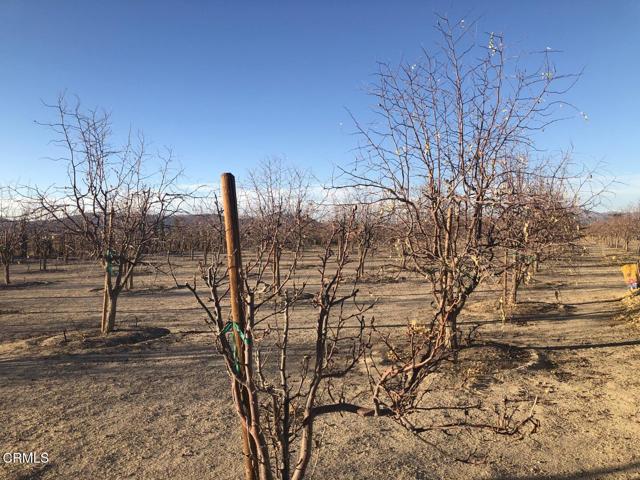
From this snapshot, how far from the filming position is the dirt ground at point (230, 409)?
3.56m

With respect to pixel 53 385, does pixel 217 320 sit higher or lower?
higher

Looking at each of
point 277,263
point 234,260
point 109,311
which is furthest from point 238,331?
point 109,311

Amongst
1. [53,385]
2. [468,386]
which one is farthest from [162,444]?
[468,386]

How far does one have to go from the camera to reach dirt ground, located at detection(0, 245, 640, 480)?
11.7ft

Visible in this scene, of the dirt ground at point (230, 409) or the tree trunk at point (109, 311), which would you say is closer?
the dirt ground at point (230, 409)

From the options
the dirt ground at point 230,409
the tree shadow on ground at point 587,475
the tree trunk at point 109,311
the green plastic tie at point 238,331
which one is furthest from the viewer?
the tree trunk at point 109,311

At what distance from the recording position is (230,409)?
4.75 metres

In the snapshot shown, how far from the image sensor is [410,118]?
5.12 m

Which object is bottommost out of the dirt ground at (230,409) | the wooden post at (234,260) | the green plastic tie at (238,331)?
the dirt ground at (230,409)

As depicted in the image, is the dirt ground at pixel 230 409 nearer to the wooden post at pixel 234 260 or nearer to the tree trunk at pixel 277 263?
the tree trunk at pixel 277 263

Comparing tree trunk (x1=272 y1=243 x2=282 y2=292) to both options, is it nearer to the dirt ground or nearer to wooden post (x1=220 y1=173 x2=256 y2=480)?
wooden post (x1=220 y1=173 x2=256 y2=480)

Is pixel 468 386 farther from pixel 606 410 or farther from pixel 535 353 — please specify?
pixel 535 353

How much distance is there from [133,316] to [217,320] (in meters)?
9.50

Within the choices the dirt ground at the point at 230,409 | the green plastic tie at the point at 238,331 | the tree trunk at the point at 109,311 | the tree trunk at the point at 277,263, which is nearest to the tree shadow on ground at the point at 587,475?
the dirt ground at the point at 230,409
